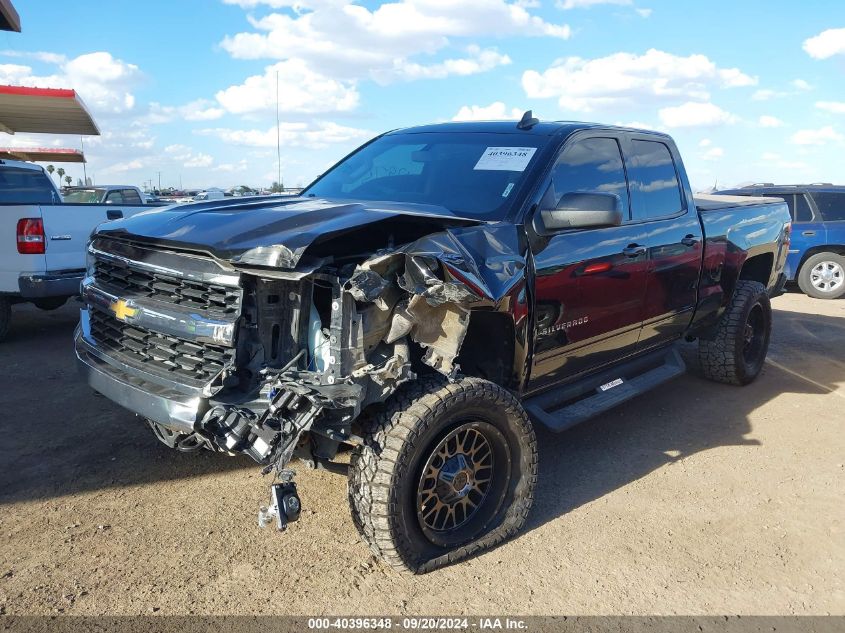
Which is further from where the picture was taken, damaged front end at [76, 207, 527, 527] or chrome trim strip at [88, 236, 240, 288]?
chrome trim strip at [88, 236, 240, 288]

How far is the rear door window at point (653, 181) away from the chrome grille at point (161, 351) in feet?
9.59

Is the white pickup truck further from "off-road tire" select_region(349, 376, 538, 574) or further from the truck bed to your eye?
the truck bed

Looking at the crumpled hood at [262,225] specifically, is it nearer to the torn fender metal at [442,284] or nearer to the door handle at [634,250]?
the torn fender metal at [442,284]

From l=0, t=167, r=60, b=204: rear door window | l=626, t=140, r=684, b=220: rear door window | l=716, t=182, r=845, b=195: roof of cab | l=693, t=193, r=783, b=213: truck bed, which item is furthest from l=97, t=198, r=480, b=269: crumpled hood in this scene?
l=716, t=182, r=845, b=195: roof of cab

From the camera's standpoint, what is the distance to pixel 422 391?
2.94 meters

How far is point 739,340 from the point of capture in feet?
18.8

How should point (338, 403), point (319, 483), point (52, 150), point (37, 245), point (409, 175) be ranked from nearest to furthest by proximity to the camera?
point (338, 403), point (319, 483), point (409, 175), point (37, 245), point (52, 150)

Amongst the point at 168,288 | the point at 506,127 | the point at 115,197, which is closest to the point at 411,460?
the point at 168,288

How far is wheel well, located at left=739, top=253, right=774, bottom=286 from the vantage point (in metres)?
6.09

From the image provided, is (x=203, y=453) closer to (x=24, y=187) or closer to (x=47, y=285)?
(x=47, y=285)

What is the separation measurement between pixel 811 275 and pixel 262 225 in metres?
11.4

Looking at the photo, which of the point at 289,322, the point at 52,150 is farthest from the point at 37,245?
the point at 52,150

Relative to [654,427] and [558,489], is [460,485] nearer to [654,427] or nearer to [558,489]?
[558,489]

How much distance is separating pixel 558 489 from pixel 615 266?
1369mm
